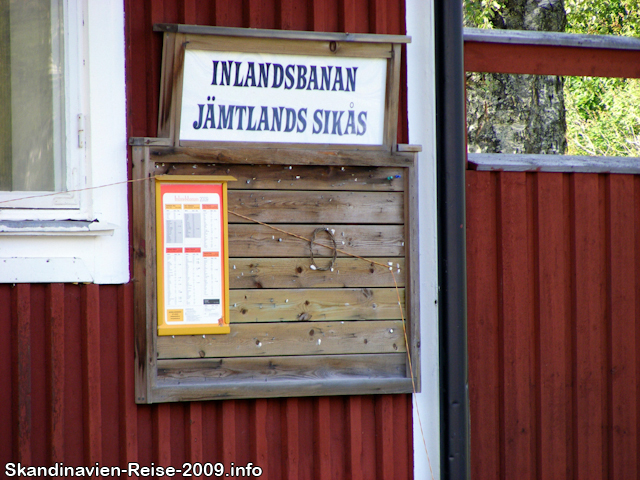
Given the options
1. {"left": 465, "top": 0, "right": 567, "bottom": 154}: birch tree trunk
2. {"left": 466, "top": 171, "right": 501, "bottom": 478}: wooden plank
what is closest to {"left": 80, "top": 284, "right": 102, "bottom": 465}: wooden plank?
{"left": 466, "top": 171, "right": 501, "bottom": 478}: wooden plank

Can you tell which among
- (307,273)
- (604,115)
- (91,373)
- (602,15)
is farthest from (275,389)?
(604,115)

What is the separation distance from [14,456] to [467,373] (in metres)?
2.30

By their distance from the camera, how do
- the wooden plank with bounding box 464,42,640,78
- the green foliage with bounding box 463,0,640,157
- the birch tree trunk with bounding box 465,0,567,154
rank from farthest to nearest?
the green foliage with bounding box 463,0,640,157, the birch tree trunk with bounding box 465,0,567,154, the wooden plank with bounding box 464,42,640,78

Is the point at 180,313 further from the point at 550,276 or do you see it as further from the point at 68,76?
the point at 550,276

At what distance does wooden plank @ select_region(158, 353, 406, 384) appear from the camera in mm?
3182

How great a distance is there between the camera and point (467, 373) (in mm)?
3320

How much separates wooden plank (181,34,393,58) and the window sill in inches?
39.7

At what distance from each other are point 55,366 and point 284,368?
113cm

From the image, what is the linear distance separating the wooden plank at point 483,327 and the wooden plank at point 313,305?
499 millimetres

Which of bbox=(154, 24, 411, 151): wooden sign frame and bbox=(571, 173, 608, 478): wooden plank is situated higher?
bbox=(154, 24, 411, 151): wooden sign frame

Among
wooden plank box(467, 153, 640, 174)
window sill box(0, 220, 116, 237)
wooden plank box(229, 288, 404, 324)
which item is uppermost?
wooden plank box(467, 153, 640, 174)

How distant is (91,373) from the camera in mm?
3096

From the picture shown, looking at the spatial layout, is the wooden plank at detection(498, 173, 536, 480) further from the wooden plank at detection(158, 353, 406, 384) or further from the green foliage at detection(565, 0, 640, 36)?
the green foliage at detection(565, 0, 640, 36)

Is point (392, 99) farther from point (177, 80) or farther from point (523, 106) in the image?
point (523, 106)
